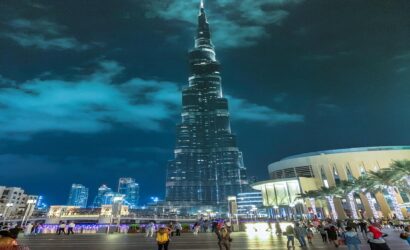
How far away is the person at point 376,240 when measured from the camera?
8914 millimetres

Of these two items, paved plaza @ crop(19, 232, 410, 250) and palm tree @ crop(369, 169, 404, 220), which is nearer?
paved plaza @ crop(19, 232, 410, 250)

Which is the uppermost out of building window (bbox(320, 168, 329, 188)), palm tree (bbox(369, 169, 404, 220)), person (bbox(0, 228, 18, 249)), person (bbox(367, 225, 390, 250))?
building window (bbox(320, 168, 329, 188))

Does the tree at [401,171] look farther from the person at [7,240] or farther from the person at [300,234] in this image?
the person at [7,240]

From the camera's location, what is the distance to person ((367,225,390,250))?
351 inches

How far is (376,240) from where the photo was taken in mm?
9117

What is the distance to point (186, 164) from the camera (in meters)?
196

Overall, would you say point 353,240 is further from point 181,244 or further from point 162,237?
point 181,244

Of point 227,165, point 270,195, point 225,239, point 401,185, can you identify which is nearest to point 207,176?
point 227,165

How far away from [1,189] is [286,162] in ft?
414

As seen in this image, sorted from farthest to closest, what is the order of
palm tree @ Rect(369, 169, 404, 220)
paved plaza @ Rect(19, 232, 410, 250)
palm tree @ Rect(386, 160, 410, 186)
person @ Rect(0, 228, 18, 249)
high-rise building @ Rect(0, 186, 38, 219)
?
1. high-rise building @ Rect(0, 186, 38, 219)
2. palm tree @ Rect(369, 169, 404, 220)
3. palm tree @ Rect(386, 160, 410, 186)
4. paved plaza @ Rect(19, 232, 410, 250)
5. person @ Rect(0, 228, 18, 249)

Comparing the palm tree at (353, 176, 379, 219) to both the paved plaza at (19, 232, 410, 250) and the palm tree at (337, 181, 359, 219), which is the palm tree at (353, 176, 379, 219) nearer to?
the palm tree at (337, 181, 359, 219)

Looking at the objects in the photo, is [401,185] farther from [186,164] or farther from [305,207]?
[186,164]

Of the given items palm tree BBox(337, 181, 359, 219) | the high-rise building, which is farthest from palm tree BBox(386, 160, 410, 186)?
the high-rise building

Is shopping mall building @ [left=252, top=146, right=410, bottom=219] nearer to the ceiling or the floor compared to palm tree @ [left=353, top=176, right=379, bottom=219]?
nearer to the ceiling
